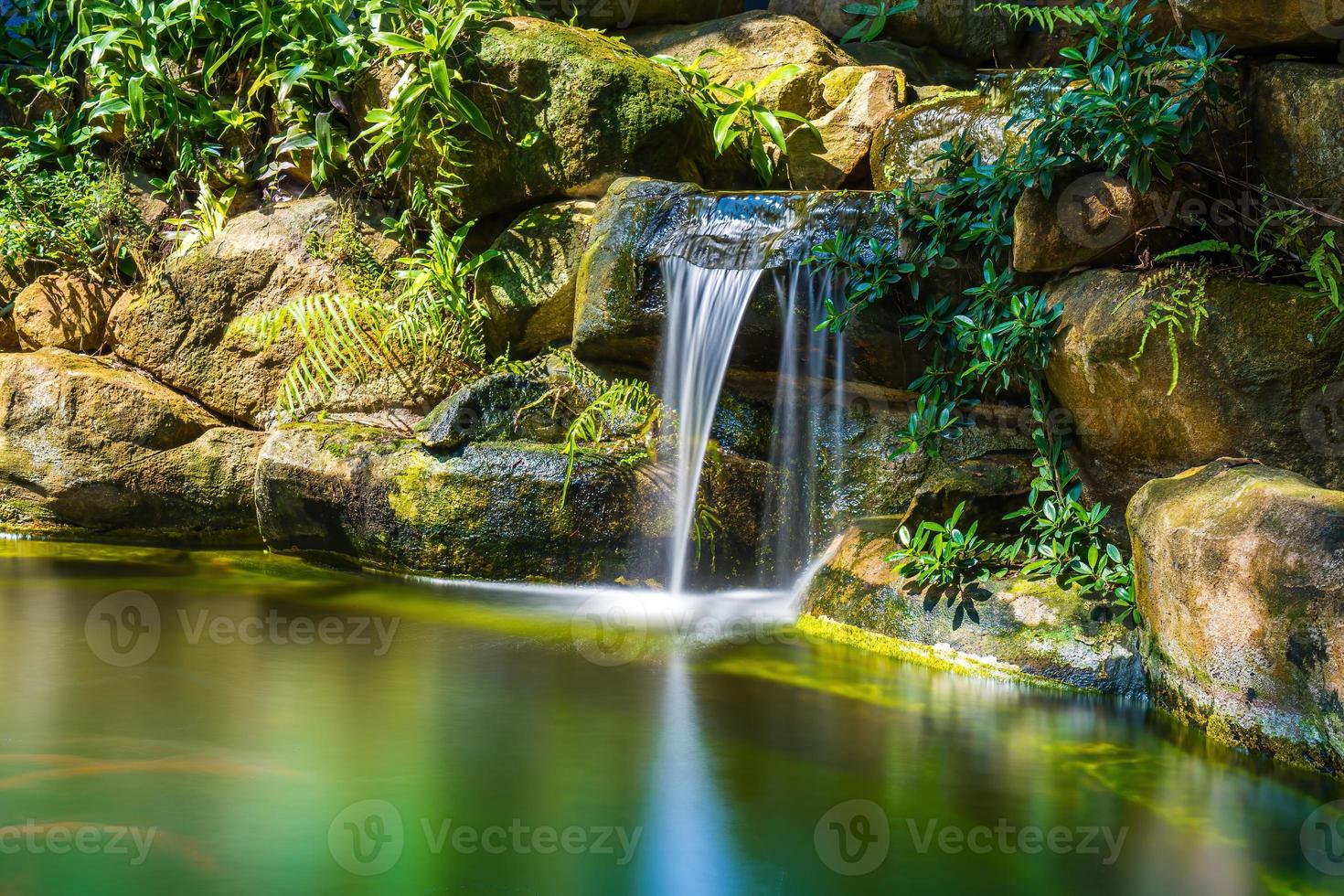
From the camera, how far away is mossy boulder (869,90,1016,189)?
5.69 metres

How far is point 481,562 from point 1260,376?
3557 mm

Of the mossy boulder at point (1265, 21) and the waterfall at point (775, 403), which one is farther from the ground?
the mossy boulder at point (1265, 21)

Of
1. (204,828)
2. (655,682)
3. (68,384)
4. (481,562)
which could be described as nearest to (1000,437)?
(655,682)

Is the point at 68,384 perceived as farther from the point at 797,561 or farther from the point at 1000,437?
the point at 1000,437

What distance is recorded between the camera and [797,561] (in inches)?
217

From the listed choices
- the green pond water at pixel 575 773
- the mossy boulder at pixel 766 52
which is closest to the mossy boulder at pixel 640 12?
the mossy boulder at pixel 766 52
